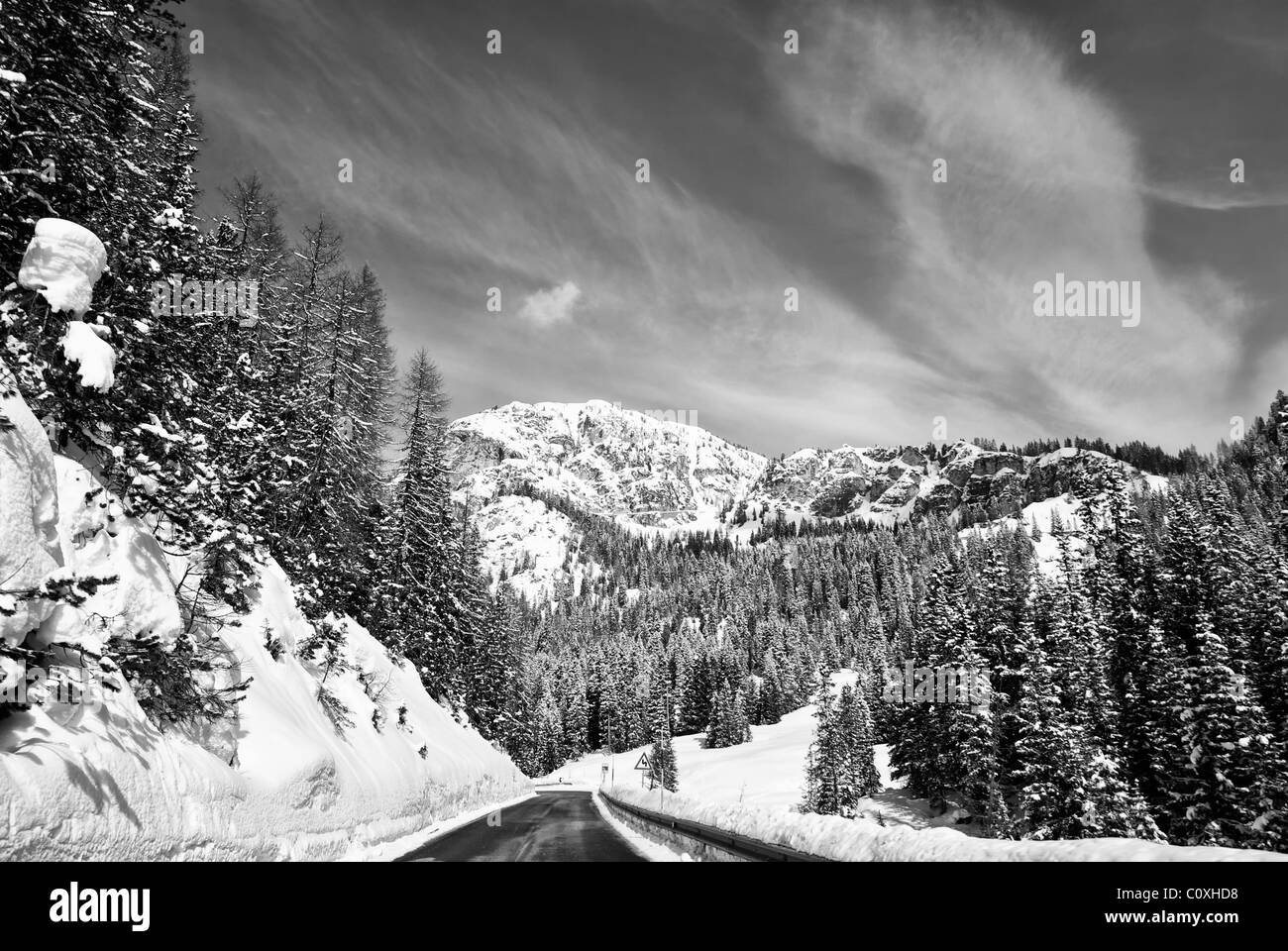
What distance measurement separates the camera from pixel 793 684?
11281 centimetres

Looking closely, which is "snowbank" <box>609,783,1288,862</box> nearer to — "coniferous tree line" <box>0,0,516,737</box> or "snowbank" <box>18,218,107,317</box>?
"coniferous tree line" <box>0,0,516,737</box>

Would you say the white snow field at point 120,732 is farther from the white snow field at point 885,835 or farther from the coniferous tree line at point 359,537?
the white snow field at point 885,835

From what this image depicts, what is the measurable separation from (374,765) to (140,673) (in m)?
9.62

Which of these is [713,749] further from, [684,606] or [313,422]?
[684,606]

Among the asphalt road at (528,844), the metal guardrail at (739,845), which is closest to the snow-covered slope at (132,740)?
the asphalt road at (528,844)

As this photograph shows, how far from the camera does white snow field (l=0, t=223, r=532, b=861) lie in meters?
6.89

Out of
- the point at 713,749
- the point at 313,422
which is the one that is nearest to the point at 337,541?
the point at 313,422

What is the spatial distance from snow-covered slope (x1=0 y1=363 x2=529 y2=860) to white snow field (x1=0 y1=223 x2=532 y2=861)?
0.08ft

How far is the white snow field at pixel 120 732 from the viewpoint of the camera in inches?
271

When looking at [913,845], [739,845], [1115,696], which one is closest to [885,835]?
[913,845]

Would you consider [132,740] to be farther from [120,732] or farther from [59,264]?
[59,264]

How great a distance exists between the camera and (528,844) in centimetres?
1587
